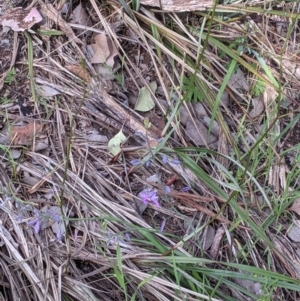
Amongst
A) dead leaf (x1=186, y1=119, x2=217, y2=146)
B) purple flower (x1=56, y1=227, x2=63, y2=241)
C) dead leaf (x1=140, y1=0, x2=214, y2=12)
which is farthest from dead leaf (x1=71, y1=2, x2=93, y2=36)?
purple flower (x1=56, y1=227, x2=63, y2=241)

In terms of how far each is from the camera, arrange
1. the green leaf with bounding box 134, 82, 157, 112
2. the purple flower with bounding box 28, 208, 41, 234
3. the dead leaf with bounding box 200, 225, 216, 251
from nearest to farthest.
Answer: the purple flower with bounding box 28, 208, 41, 234 < the dead leaf with bounding box 200, 225, 216, 251 < the green leaf with bounding box 134, 82, 157, 112

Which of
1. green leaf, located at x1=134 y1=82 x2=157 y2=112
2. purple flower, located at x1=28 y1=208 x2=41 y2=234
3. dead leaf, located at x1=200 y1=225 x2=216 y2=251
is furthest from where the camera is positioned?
green leaf, located at x1=134 y1=82 x2=157 y2=112

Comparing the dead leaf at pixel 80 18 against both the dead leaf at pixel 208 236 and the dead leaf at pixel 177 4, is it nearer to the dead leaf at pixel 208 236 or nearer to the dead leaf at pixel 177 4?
the dead leaf at pixel 177 4

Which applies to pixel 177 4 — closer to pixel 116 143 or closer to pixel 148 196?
pixel 116 143

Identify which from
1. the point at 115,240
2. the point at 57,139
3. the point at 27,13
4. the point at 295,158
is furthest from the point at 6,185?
the point at 295,158

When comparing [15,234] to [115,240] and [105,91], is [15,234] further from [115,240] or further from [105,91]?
[105,91]

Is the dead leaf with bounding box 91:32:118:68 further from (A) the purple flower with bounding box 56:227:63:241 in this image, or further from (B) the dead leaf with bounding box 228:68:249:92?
(A) the purple flower with bounding box 56:227:63:241

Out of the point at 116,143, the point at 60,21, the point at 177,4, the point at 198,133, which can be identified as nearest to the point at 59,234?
the point at 116,143
